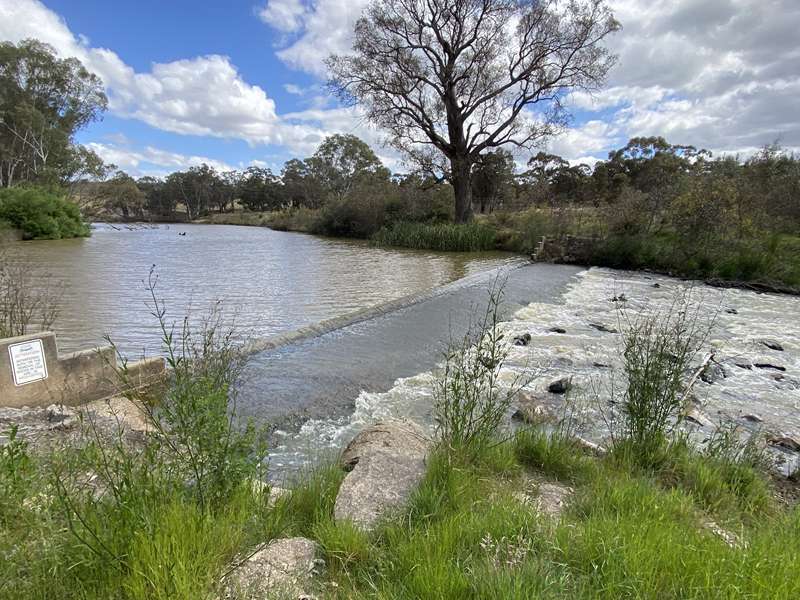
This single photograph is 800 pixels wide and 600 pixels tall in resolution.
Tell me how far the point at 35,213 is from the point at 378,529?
37394mm

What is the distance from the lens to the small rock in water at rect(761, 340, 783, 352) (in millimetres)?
8617

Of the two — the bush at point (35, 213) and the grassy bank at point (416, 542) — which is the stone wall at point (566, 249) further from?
the bush at point (35, 213)

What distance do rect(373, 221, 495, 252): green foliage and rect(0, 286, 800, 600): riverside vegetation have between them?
23.8m

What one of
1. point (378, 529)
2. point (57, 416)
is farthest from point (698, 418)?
point (57, 416)

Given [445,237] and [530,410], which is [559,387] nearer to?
[530,410]

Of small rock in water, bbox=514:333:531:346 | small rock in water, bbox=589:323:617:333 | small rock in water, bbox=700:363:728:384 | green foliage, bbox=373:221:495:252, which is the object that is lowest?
small rock in water, bbox=700:363:728:384

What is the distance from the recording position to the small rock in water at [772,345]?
8.62 metres

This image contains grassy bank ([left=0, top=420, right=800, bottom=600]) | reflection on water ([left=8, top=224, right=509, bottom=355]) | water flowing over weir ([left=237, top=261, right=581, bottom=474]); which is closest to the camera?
grassy bank ([left=0, top=420, right=800, bottom=600])

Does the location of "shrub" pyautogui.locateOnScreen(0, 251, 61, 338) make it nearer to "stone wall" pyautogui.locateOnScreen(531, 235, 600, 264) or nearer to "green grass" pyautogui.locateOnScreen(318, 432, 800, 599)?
"green grass" pyautogui.locateOnScreen(318, 432, 800, 599)

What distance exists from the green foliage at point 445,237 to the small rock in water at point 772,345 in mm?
18221

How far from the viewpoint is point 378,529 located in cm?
247

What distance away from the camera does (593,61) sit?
2628 centimetres

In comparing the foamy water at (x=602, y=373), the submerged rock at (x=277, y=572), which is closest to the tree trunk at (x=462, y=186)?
the foamy water at (x=602, y=373)

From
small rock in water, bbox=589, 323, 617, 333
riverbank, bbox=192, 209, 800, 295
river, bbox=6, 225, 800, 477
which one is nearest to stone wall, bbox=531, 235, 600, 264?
riverbank, bbox=192, 209, 800, 295
